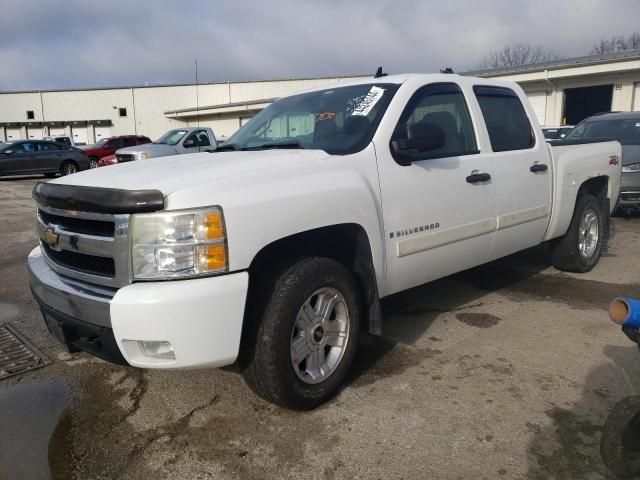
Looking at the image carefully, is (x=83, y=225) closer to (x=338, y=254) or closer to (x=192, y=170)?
(x=192, y=170)

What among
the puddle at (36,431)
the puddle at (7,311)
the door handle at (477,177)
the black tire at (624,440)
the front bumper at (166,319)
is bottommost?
the puddle at (36,431)

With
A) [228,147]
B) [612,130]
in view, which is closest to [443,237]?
[228,147]

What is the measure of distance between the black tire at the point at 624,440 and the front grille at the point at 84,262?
7.75 ft

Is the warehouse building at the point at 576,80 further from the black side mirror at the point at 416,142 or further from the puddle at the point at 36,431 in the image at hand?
the puddle at the point at 36,431

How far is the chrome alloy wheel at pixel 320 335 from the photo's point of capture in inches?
117

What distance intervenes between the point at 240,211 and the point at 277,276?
1.46ft

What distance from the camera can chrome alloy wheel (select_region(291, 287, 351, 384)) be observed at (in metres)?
2.97

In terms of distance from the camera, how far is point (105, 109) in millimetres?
45562

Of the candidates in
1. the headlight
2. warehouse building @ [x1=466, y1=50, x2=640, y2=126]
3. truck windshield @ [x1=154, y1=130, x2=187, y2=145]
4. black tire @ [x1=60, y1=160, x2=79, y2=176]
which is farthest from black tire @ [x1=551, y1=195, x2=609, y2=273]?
black tire @ [x1=60, y1=160, x2=79, y2=176]

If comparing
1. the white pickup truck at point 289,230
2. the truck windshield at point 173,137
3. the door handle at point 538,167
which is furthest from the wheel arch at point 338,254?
the truck windshield at point 173,137

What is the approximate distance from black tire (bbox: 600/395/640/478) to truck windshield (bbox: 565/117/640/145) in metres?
8.32

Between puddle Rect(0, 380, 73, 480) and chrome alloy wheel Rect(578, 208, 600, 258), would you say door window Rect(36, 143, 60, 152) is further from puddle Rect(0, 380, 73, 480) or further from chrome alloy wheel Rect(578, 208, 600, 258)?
chrome alloy wheel Rect(578, 208, 600, 258)

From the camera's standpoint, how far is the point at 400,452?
265 cm

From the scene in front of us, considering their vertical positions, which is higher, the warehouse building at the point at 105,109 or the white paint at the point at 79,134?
the warehouse building at the point at 105,109
